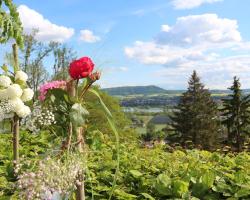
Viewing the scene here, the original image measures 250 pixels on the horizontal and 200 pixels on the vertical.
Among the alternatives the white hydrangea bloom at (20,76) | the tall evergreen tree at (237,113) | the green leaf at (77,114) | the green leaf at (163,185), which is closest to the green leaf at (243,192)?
the green leaf at (163,185)

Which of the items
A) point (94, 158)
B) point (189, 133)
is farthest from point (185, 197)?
point (189, 133)

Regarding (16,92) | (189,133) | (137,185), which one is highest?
(16,92)

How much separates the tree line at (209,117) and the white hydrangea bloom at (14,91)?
144 feet

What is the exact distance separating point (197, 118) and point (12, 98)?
59472mm

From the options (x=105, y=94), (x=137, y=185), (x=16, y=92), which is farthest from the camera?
(x=105, y=94)

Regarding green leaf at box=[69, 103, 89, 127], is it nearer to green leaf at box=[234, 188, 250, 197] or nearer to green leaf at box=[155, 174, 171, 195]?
green leaf at box=[155, 174, 171, 195]

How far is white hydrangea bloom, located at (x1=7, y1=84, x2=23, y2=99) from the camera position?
3738 mm

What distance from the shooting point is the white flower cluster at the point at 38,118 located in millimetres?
3432

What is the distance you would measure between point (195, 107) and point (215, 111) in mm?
2959

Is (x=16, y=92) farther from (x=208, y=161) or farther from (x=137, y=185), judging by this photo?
(x=208, y=161)

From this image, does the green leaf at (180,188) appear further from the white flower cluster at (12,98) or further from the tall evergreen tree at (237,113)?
the tall evergreen tree at (237,113)

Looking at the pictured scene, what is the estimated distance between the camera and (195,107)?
216 ft

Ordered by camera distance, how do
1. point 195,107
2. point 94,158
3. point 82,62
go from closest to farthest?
point 82,62 < point 94,158 < point 195,107

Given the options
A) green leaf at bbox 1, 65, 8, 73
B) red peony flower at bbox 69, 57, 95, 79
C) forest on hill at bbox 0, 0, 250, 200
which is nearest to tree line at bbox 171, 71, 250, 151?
forest on hill at bbox 0, 0, 250, 200
